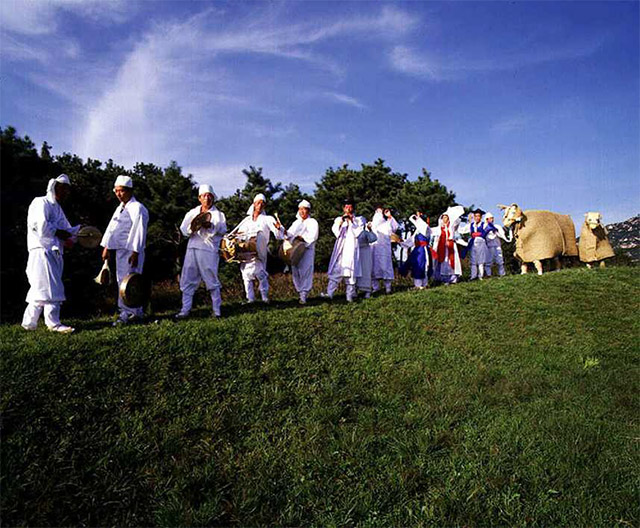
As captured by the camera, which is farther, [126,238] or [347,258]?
[347,258]

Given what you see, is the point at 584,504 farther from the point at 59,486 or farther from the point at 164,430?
the point at 59,486

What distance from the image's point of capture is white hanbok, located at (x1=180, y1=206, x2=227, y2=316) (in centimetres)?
747

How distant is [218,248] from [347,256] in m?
3.17

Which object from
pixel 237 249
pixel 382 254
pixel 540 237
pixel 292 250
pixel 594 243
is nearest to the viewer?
pixel 237 249

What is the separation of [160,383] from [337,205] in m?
23.5

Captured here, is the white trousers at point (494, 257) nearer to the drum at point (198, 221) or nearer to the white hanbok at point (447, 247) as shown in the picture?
the white hanbok at point (447, 247)

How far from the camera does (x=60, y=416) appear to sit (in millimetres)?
4102

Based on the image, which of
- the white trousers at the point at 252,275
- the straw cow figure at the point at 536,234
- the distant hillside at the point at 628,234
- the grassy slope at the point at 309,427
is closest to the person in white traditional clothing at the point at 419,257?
the straw cow figure at the point at 536,234

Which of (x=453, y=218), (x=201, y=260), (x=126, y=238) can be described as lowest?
(x=201, y=260)

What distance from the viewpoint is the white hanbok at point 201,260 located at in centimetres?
747

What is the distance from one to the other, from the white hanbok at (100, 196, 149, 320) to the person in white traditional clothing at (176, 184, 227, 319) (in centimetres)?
71

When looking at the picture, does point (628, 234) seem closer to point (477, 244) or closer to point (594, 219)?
point (594, 219)

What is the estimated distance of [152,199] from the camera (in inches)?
713

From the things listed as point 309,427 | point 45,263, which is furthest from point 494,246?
point 45,263
